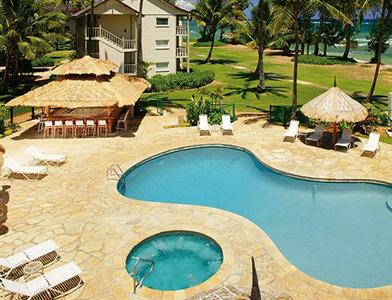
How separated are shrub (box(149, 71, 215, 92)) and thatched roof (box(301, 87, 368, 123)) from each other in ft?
60.2

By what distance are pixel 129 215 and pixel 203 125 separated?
10.1 m

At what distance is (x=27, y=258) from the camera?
9922mm

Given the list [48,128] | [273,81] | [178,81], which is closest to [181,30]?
[178,81]

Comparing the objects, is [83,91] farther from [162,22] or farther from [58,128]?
[162,22]

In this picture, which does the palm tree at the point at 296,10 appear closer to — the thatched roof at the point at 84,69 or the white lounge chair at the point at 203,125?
the white lounge chair at the point at 203,125

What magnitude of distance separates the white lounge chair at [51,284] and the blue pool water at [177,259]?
1.55m

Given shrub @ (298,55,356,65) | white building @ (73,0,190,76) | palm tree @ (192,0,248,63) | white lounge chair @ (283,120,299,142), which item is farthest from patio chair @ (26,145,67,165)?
shrub @ (298,55,356,65)

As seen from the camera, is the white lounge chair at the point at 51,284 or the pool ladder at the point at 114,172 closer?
the white lounge chair at the point at 51,284

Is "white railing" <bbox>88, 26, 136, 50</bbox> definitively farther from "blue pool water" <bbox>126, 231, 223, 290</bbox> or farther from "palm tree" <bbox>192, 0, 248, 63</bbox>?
"blue pool water" <bbox>126, 231, 223, 290</bbox>

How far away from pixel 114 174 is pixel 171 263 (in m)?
6.48

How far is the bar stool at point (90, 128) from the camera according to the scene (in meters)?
21.5

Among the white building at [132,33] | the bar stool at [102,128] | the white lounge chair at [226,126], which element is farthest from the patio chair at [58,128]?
the white building at [132,33]

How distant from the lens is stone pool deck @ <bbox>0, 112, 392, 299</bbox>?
9492 mm

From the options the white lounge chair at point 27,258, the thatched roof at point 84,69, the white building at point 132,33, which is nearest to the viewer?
the white lounge chair at point 27,258
